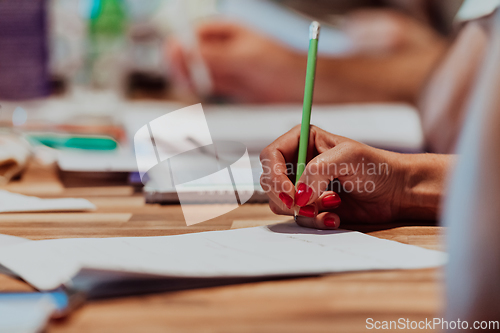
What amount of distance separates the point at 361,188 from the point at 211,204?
0.56ft

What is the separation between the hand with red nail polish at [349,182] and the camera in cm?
42

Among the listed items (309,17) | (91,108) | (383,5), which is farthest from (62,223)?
(383,5)

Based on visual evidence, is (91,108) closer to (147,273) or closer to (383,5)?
(147,273)

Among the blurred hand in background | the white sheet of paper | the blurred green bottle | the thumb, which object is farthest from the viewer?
the blurred hand in background

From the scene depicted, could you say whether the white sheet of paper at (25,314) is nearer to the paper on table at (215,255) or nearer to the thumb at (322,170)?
the paper on table at (215,255)

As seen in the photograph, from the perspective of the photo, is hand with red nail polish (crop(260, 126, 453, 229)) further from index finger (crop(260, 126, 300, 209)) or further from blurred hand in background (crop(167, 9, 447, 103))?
blurred hand in background (crop(167, 9, 447, 103))

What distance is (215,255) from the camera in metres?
0.35

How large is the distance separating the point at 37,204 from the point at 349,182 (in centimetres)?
33

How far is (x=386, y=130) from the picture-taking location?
2.52 feet

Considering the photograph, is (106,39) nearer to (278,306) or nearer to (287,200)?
(287,200)

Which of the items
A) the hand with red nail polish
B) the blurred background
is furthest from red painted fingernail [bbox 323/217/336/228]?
the blurred background

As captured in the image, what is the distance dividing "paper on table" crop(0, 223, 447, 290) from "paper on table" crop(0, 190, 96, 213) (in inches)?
5.5

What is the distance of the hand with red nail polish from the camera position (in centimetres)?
42

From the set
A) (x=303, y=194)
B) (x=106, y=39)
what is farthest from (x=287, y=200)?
(x=106, y=39)
